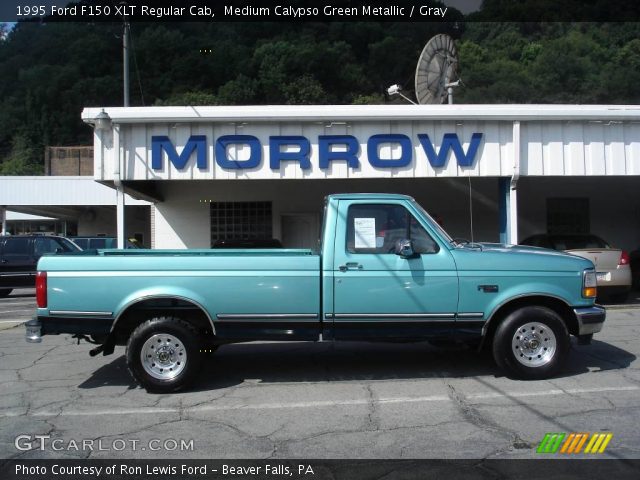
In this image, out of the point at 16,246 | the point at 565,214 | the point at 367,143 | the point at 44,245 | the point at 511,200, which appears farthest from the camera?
the point at 44,245

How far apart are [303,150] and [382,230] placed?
5.60 meters

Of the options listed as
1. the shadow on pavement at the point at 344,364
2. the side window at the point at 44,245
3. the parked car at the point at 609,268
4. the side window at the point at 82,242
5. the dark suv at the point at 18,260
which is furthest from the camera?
the side window at the point at 82,242

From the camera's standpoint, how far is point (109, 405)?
230 inches

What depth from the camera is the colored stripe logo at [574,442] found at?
4.43 m

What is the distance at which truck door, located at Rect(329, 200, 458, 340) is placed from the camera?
608 centimetres

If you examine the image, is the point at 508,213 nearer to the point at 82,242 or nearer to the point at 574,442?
the point at 574,442

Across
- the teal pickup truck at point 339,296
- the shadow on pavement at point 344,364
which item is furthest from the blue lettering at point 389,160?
the teal pickup truck at point 339,296

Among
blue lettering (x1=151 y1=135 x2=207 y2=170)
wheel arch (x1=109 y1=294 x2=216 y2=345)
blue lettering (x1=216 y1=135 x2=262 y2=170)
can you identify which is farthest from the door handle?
blue lettering (x1=151 y1=135 x2=207 y2=170)

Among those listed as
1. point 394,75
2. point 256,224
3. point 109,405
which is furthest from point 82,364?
point 394,75

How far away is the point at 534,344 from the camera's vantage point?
631cm

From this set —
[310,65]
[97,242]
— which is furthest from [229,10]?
[310,65]

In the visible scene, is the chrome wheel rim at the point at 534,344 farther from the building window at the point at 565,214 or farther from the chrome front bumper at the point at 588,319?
the building window at the point at 565,214

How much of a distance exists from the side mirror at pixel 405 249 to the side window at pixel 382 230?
7 cm
